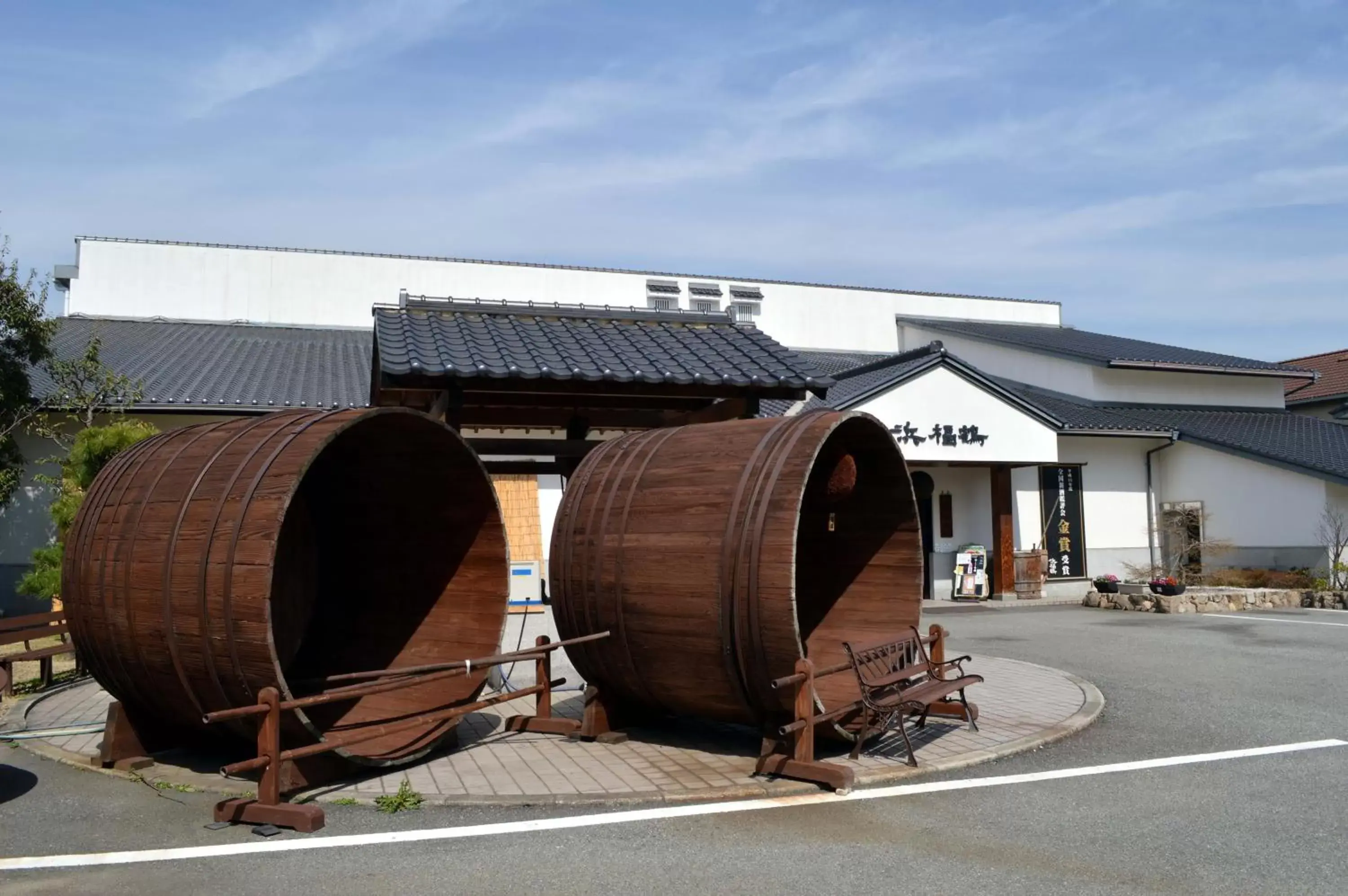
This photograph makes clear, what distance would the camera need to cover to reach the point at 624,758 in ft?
22.2

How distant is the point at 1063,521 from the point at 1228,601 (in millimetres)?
3834

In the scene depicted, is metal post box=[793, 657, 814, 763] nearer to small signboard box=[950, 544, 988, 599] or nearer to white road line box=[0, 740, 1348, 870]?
white road line box=[0, 740, 1348, 870]

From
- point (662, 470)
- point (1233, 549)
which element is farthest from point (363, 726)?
point (1233, 549)

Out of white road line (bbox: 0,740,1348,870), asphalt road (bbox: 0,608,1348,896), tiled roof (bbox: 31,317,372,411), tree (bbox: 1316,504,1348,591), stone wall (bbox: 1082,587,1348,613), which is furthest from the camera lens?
tree (bbox: 1316,504,1348,591)

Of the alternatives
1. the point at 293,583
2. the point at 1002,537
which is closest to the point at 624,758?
the point at 293,583

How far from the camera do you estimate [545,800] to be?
228 inches

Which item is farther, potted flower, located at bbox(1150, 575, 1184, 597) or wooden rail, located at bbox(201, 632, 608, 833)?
potted flower, located at bbox(1150, 575, 1184, 597)

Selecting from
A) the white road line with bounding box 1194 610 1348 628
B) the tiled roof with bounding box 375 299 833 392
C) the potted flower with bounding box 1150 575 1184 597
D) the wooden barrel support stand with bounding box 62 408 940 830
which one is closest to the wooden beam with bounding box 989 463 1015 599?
the potted flower with bounding box 1150 575 1184 597

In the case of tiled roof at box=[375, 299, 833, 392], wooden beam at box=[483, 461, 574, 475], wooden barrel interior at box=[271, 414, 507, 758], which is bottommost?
wooden barrel interior at box=[271, 414, 507, 758]

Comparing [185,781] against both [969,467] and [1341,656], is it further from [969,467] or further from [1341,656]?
[969,467]

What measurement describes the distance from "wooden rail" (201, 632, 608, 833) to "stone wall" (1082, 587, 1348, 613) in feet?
46.3

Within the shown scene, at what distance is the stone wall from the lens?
1784cm

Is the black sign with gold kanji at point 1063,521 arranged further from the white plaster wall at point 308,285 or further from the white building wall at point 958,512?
the white plaster wall at point 308,285

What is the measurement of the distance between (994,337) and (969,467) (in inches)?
282
